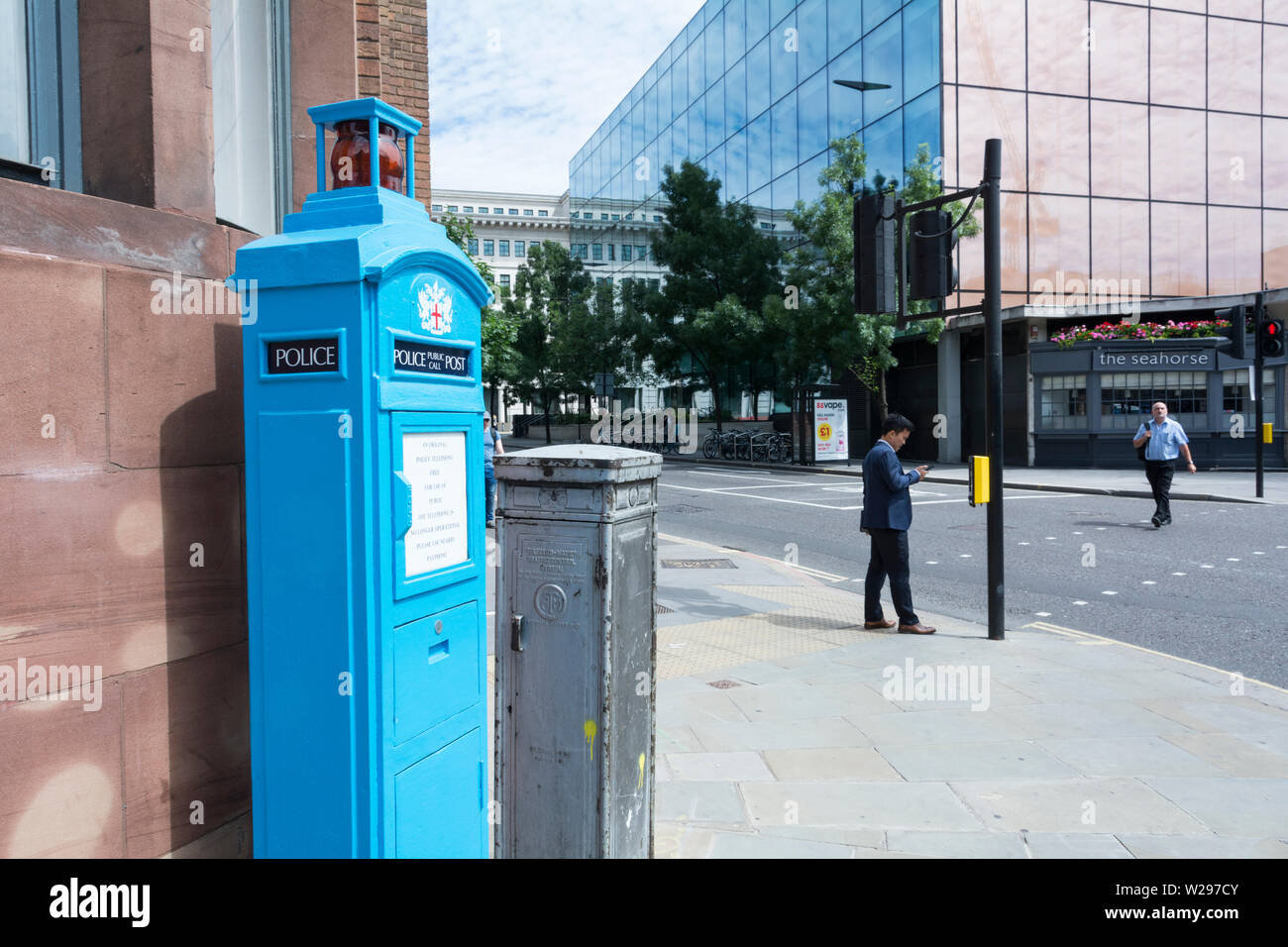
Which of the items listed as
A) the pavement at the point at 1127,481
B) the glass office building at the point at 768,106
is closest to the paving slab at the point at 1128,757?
the pavement at the point at 1127,481

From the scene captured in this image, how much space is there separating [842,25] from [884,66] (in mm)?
3054

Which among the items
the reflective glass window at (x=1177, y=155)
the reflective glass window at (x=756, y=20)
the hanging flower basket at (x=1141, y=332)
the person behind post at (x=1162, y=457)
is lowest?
the person behind post at (x=1162, y=457)

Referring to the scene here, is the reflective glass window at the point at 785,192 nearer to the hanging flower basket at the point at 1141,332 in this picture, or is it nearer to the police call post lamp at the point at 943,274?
the hanging flower basket at the point at 1141,332

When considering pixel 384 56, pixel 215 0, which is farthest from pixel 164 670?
pixel 384 56

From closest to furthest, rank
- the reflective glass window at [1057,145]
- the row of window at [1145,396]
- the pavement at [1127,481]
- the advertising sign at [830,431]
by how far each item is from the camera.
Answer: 1. the pavement at [1127,481]
2. the row of window at [1145,396]
3. the advertising sign at [830,431]
4. the reflective glass window at [1057,145]

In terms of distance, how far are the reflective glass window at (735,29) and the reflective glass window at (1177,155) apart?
55.6 feet

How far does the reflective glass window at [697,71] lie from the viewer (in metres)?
43.5

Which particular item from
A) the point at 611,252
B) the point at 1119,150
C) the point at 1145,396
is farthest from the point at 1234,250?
the point at 611,252

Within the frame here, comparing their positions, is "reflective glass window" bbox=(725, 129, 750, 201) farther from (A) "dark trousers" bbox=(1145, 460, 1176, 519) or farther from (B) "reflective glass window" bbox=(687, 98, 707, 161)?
(A) "dark trousers" bbox=(1145, 460, 1176, 519)

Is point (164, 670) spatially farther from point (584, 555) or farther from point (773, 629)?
point (773, 629)

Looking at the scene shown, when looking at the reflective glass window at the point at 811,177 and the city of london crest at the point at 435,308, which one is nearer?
the city of london crest at the point at 435,308

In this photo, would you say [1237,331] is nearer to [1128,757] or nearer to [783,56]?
[1128,757]

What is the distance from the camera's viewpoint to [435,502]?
8.78ft

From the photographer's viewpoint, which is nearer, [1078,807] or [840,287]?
[1078,807]
